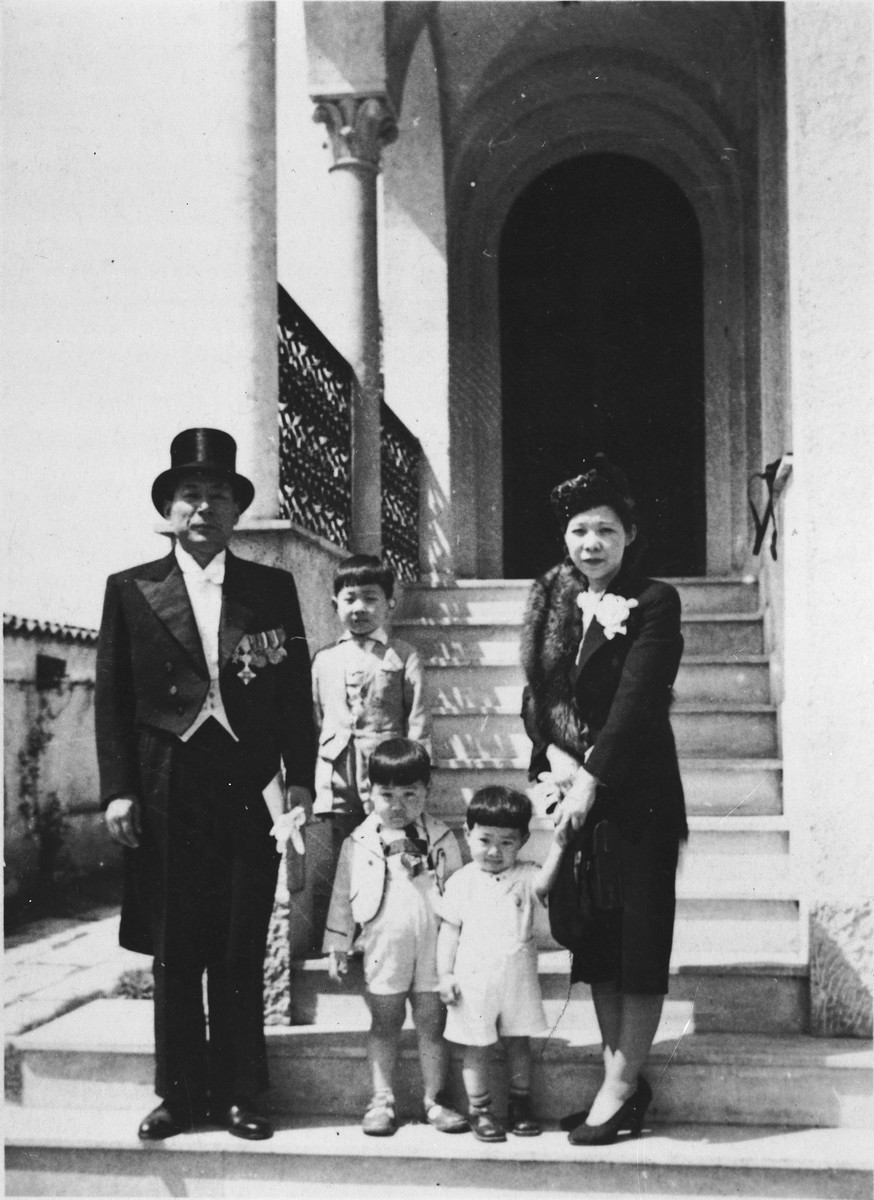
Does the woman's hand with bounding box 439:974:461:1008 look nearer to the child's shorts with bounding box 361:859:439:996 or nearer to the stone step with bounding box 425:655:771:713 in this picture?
the child's shorts with bounding box 361:859:439:996

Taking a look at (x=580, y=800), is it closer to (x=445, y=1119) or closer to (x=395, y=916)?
(x=395, y=916)

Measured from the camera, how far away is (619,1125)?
362 centimetres

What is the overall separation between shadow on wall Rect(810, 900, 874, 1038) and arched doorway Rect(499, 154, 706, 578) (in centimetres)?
528

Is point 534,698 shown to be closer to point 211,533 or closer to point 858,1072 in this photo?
point 211,533

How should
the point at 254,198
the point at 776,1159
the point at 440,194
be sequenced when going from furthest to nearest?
1. the point at 440,194
2. the point at 254,198
3. the point at 776,1159

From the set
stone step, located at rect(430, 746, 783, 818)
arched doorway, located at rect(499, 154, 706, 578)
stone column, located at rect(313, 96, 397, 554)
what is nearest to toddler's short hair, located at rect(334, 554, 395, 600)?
stone step, located at rect(430, 746, 783, 818)

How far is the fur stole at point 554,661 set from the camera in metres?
3.74

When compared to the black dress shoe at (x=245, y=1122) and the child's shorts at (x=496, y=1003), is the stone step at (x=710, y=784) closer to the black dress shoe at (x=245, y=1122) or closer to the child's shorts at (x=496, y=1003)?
the child's shorts at (x=496, y=1003)

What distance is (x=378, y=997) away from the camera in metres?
3.81

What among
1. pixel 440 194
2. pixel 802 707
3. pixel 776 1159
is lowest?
pixel 776 1159

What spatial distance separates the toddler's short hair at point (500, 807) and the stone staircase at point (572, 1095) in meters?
0.80

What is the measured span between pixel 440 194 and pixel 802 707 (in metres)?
5.88

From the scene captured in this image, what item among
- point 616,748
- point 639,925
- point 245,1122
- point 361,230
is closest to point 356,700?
point 616,748

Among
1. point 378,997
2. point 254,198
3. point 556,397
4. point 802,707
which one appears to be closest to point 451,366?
point 556,397
